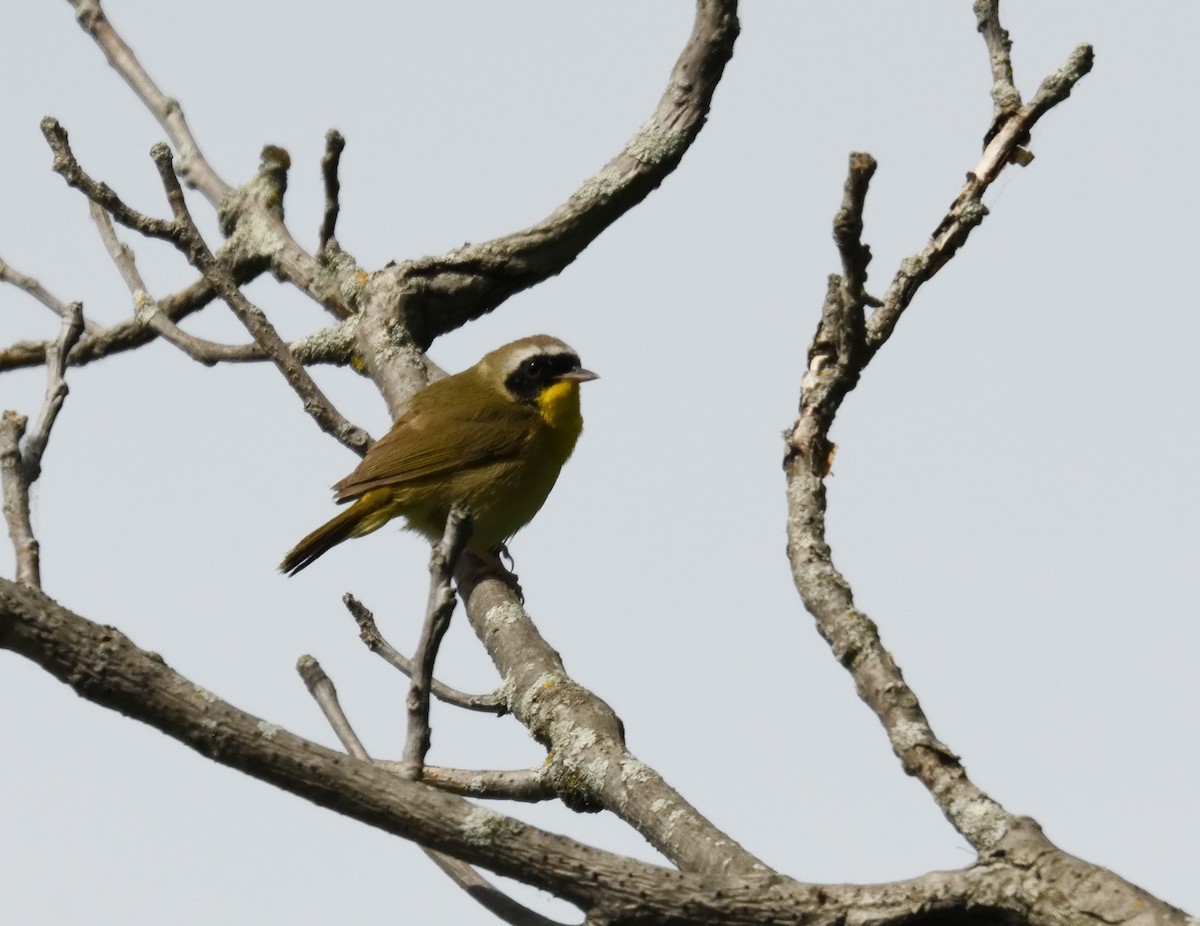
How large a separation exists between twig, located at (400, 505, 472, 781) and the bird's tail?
3.31 meters

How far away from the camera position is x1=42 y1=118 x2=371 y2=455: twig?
15.0 ft

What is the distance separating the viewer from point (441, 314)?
243 inches

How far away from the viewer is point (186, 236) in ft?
15.6

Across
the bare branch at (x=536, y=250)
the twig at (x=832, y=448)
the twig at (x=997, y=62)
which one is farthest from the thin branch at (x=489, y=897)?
the bare branch at (x=536, y=250)

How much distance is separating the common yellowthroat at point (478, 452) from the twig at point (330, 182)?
2.84 ft

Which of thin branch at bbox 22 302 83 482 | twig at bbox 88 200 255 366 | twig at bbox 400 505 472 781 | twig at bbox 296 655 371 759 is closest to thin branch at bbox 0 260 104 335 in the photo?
twig at bbox 88 200 255 366

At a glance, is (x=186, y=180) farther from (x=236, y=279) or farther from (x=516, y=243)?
(x=516, y=243)

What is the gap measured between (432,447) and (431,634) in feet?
10.4

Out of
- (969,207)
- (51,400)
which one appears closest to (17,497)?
(51,400)

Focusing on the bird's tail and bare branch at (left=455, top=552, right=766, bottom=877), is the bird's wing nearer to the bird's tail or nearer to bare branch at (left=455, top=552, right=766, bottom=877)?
the bird's tail

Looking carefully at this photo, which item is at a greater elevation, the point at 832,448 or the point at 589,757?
the point at 832,448

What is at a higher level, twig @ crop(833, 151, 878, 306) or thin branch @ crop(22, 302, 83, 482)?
thin branch @ crop(22, 302, 83, 482)

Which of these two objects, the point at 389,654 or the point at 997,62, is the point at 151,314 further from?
the point at 997,62

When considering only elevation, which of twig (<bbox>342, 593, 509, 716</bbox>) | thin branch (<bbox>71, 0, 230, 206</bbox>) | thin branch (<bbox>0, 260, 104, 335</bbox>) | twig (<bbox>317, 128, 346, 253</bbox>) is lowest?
twig (<bbox>342, 593, 509, 716</bbox>)
